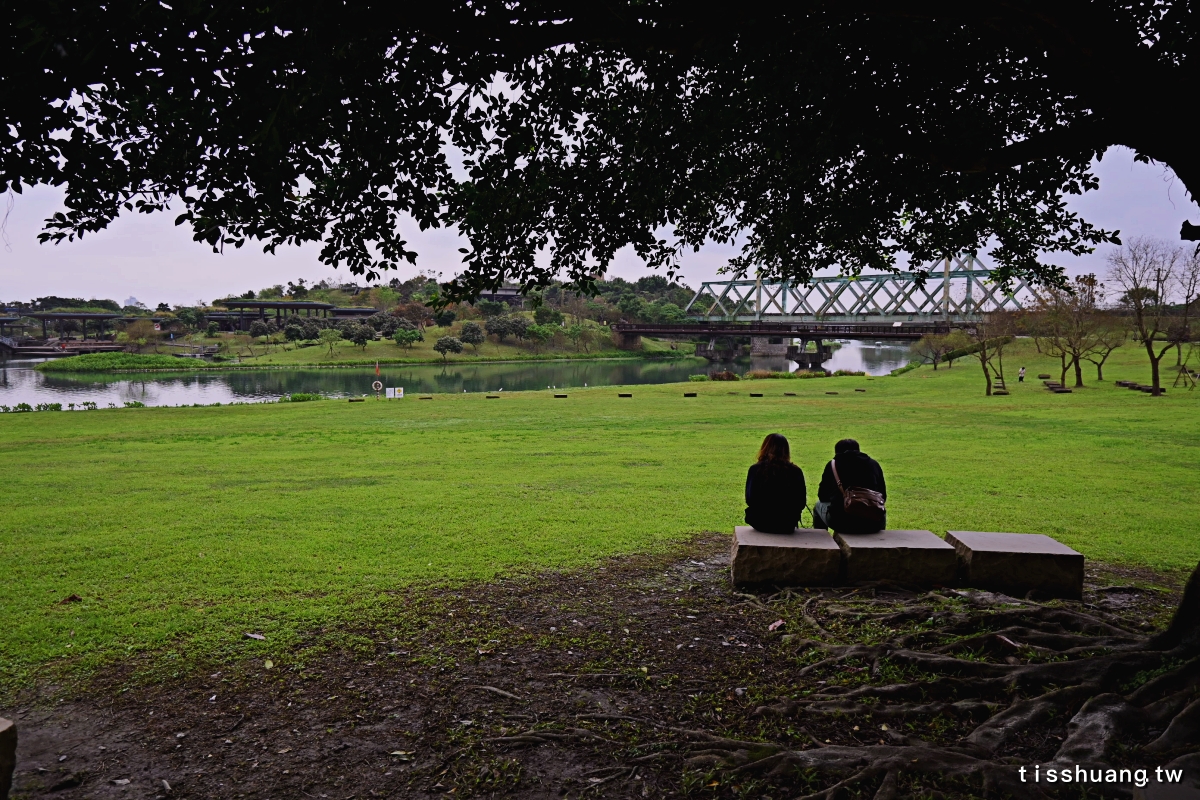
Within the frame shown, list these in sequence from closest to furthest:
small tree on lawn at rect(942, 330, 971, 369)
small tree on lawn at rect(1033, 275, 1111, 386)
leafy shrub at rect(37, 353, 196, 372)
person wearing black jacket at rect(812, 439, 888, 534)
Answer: person wearing black jacket at rect(812, 439, 888, 534), small tree on lawn at rect(1033, 275, 1111, 386), small tree on lawn at rect(942, 330, 971, 369), leafy shrub at rect(37, 353, 196, 372)

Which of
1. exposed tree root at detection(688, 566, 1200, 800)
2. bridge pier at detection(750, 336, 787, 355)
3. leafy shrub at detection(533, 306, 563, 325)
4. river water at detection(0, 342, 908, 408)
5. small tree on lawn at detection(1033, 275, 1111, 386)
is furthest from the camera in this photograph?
leafy shrub at detection(533, 306, 563, 325)

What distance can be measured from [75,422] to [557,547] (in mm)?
21833

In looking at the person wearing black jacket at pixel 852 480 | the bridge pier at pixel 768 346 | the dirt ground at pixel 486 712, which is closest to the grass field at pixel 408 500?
the dirt ground at pixel 486 712

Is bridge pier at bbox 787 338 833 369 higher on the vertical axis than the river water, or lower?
higher

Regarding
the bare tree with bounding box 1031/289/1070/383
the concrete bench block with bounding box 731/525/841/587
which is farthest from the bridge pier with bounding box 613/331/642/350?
the concrete bench block with bounding box 731/525/841/587

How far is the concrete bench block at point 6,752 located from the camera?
2.94m

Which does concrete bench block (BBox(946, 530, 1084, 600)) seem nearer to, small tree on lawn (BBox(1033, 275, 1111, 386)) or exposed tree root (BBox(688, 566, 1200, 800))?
exposed tree root (BBox(688, 566, 1200, 800))

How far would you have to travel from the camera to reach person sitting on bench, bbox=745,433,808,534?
20.4ft

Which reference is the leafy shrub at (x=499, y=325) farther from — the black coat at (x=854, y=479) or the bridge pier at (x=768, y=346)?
the black coat at (x=854, y=479)

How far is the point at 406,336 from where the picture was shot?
8019 centimetres

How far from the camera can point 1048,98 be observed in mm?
6680

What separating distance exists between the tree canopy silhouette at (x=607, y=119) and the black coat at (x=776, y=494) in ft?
7.64

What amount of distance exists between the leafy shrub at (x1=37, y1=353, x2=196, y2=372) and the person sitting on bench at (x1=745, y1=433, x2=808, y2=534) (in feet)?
234

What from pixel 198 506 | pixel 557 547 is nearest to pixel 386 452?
pixel 198 506
